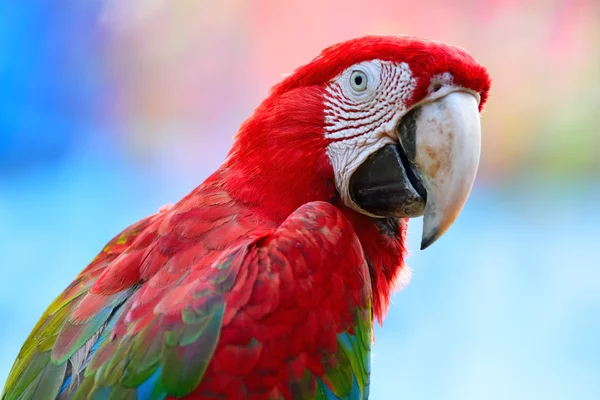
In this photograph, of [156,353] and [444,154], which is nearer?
[156,353]

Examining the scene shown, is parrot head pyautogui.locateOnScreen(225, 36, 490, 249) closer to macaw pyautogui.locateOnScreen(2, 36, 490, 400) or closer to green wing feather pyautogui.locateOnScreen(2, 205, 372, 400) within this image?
macaw pyautogui.locateOnScreen(2, 36, 490, 400)

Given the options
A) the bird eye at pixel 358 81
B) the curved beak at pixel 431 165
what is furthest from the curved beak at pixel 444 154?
the bird eye at pixel 358 81

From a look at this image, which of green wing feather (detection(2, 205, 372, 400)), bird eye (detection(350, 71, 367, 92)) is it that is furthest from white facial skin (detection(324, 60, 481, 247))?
green wing feather (detection(2, 205, 372, 400))

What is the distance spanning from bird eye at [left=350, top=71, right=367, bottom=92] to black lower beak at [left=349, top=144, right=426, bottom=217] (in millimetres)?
105

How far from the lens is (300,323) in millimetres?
754

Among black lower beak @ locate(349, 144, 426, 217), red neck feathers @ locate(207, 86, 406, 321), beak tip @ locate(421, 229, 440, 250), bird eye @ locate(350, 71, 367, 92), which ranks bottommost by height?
beak tip @ locate(421, 229, 440, 250)

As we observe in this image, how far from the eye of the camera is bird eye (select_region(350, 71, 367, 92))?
36.1 inches

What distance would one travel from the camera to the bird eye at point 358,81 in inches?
36.1

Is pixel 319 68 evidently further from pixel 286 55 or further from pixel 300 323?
pixel 286 55

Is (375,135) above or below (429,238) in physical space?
above

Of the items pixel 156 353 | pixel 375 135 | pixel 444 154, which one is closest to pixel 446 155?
pixel 444 154

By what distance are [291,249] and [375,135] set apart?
25cm

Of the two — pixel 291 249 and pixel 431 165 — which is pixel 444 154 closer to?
pixel 431 165

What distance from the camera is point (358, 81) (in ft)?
3.04
